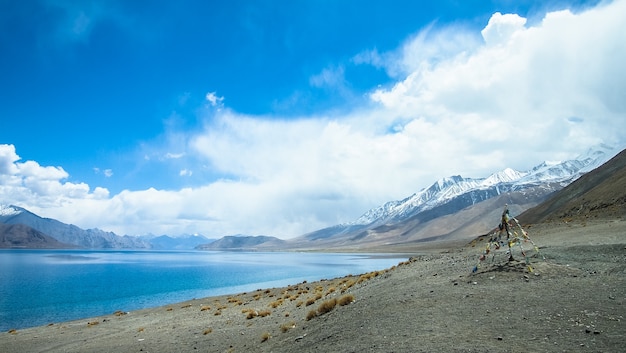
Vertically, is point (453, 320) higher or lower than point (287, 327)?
higher

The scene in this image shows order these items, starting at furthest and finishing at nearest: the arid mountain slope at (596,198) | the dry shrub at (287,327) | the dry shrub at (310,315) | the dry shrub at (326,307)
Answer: the arid mountain slope at (596,198) → the dry shrub at (326,307) → the dry shrub at (310,315) → the dry shrub at (287,327)

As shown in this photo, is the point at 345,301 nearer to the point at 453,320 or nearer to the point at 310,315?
the point at 310,315

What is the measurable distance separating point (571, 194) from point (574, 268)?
286ft

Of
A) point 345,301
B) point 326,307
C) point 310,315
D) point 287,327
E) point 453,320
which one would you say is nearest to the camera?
point 453,320

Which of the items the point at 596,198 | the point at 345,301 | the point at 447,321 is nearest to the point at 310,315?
the point at 345,301

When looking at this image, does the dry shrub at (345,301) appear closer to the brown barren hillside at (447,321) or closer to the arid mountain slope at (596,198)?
the brown barren hillside at (447,321)

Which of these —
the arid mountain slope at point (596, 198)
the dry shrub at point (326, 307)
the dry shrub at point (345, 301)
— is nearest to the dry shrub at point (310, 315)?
the dry shrub at point (326, 307)

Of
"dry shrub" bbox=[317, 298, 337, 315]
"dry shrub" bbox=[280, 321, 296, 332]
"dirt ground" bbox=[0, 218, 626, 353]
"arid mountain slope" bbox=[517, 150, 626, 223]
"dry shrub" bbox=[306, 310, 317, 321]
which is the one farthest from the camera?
"arid mountain slope" bbox=[517, 150, 626, 223]

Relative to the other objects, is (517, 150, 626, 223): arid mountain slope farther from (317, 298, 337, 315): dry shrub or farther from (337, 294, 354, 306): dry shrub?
(317, 298, 337, 315): dry shrub

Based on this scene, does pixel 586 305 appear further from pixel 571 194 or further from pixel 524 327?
pixel 571 194

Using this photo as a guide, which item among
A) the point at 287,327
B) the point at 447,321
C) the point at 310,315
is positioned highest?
the point at 447,321

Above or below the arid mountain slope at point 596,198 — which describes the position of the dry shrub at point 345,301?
below

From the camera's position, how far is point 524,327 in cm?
1033

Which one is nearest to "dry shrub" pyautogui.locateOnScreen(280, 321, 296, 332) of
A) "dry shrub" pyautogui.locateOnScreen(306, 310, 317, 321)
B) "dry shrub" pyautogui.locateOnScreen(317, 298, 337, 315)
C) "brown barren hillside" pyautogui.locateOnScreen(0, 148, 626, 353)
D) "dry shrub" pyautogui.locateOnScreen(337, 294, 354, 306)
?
"brown barren hillside" pyautogui.locateOnScreen(0, 148, 626, 353)
